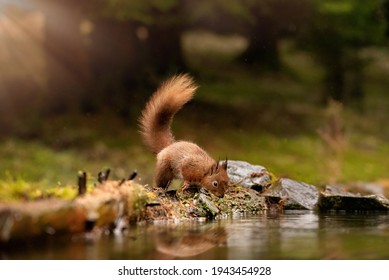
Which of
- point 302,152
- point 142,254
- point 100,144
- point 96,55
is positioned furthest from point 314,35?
point 142,254

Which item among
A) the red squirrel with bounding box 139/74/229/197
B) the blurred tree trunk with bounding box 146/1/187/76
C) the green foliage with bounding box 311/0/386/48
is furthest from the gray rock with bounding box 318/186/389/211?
the blurred tree trunk with bounding box 146/1/187/76

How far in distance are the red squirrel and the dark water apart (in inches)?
27.5

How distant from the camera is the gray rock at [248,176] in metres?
9.73

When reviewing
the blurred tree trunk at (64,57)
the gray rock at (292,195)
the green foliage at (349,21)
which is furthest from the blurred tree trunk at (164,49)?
the gray rock at (292,195)

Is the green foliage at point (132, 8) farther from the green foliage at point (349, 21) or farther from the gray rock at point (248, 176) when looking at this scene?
the gray rock at point (248, 176)

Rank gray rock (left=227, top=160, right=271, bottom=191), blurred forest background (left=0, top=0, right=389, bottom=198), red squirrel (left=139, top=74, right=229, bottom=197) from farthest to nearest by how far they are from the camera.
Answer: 1. blurred forest background (left=0, top=0, right=389, bottom=198)
2. gray rock (left=227, top=160, right=271, bottom=191)
3. red squirrel (left=139, top=74, right=229, bottom=197)

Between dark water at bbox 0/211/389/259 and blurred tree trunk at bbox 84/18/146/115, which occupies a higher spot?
blurred tree trunk at bbox 84/18/146/115

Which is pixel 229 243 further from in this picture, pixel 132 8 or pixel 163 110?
pixel 132 8

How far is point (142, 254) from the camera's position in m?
6.09

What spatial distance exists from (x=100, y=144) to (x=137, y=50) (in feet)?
13.4

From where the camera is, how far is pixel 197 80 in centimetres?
2259

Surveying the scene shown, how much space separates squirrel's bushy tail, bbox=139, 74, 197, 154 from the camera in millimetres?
8938

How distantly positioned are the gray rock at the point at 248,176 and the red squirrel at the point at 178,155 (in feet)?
2.83

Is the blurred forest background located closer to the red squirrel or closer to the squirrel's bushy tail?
the squirrel's bushy tail
